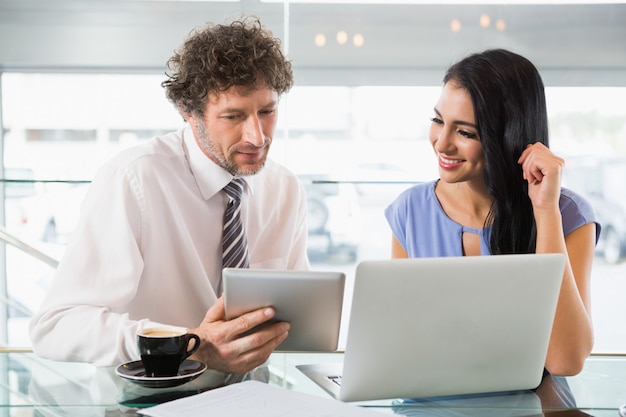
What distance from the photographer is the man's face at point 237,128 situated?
210 cm

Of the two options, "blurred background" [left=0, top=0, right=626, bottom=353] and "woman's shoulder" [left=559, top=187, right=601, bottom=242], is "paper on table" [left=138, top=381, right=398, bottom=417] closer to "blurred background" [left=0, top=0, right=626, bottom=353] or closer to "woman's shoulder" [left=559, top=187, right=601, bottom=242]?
"woman's shoulder" [left=559, top=187, right=601, bottom=242]

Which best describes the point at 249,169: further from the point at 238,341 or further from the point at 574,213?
the point at 574,213

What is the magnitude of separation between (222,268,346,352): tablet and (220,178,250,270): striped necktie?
0.53 m

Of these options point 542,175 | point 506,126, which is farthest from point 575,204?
point 506,126

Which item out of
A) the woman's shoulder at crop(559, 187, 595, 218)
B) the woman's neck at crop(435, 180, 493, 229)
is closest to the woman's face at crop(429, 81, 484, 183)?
the woman's neck at crop(435, 180, 493, 229)

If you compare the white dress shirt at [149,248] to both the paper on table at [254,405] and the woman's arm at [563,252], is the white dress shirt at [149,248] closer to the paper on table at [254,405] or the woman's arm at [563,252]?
the paper on table at [254,405]

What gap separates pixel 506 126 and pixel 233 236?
2.58ft

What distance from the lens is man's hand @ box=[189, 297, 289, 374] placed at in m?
1.53

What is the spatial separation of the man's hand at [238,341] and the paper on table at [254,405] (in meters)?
0.14

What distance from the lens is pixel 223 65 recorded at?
6.94 ft

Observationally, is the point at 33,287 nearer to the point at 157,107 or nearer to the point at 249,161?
the point at 157,107

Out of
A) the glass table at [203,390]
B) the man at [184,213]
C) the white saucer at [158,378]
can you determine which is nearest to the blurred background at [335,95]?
the man at [184,213]

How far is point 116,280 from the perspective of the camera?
1.94m

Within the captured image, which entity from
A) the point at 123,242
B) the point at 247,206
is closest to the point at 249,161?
the point at 247,206
